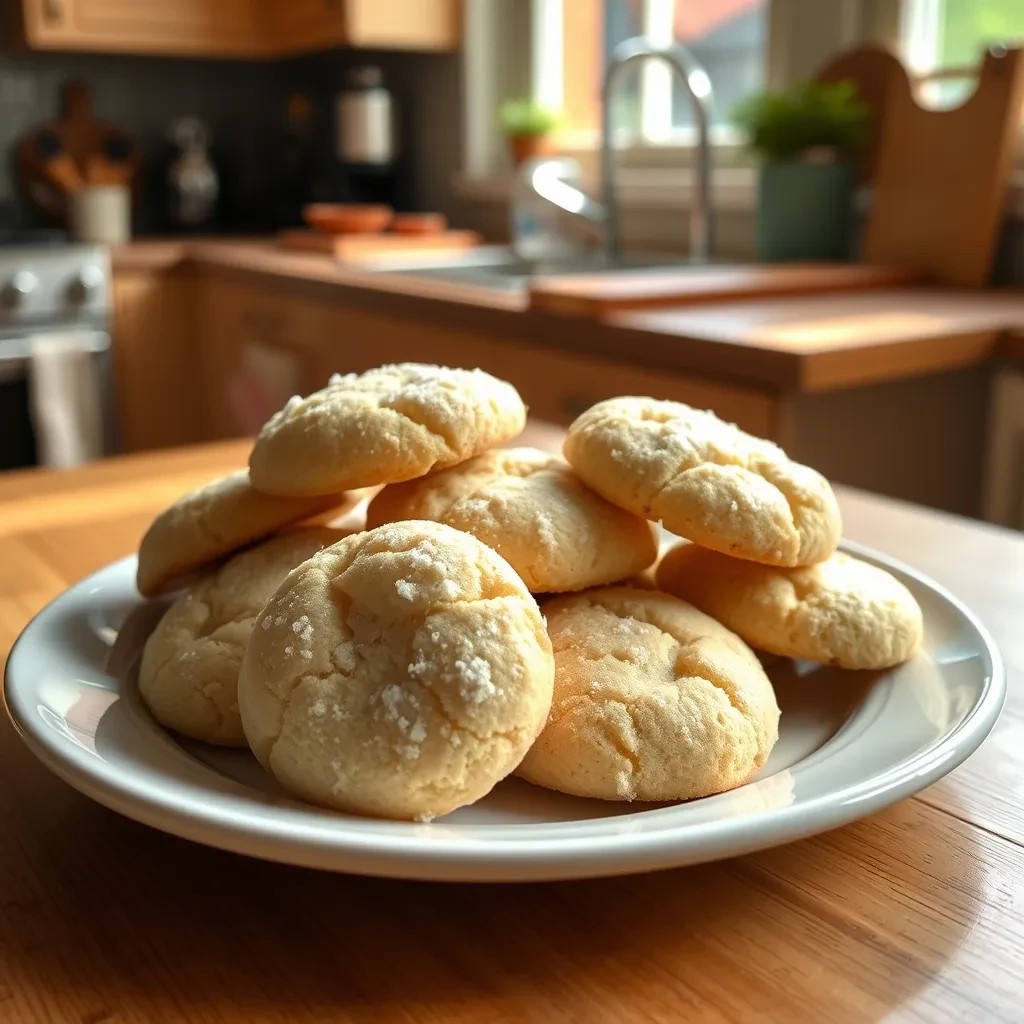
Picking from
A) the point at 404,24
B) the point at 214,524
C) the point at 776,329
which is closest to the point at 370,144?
the point at 404,24

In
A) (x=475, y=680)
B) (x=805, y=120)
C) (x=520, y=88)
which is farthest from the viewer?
(x=520, y=88)

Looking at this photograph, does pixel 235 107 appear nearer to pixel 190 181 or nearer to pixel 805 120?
pixel 190 181

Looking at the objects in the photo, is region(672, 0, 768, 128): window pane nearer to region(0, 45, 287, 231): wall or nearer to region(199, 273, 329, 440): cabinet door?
region(199, 273, 329, 440): cabinet door

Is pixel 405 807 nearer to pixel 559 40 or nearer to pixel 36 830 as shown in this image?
pixel 36 830

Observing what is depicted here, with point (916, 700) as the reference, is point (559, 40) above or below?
above

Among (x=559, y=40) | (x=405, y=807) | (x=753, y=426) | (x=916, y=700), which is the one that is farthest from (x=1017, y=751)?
(x=559, y=40)

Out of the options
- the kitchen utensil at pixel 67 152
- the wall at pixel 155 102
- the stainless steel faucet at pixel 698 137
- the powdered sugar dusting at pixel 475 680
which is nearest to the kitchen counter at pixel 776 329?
the stainless steel faucet at pixel 698 137
